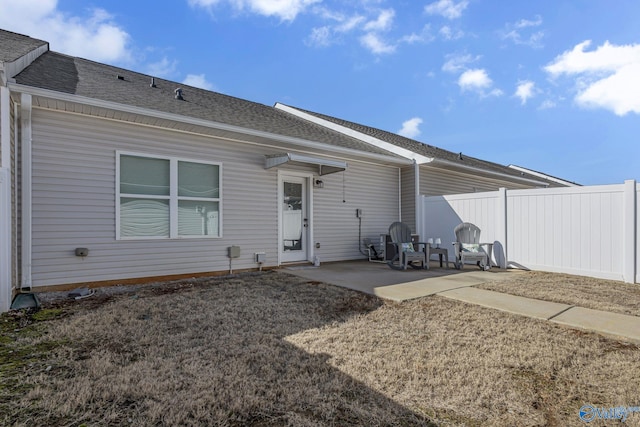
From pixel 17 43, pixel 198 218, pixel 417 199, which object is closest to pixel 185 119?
pixel 198 218

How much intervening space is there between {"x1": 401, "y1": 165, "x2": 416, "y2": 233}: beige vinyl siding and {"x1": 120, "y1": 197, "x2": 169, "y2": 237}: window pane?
22.1 feet

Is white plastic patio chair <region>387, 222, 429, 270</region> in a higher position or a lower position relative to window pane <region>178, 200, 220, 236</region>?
lower

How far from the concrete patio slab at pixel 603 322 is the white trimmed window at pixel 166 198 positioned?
5.78 m

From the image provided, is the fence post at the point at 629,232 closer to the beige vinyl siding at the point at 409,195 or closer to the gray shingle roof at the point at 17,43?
the beige vinyl siding at the point at 409,195

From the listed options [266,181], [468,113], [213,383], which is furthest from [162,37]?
[468,113]

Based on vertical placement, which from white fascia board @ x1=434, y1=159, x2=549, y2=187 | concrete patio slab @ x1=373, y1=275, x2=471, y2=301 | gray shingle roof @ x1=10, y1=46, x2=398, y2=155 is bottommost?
concrete patio slab @ x1=373, y1=275, x2=471, y2=301

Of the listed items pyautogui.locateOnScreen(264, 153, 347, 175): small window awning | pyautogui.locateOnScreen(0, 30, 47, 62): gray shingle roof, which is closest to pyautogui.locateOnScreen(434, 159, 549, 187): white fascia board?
pyautogui.locateOnScreen(264, 153, 347, 175): small window awning

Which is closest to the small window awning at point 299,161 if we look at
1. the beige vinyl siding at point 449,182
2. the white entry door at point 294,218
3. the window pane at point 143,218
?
the white entry door at point 294,218

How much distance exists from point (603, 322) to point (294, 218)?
19.2 ft

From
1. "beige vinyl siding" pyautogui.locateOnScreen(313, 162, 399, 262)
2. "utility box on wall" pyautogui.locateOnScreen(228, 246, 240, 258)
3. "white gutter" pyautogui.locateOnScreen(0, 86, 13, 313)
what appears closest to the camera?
"white gutter" pyautogui.locateOnScreen(0, 86, 13, 313)

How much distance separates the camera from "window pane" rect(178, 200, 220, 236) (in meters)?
6.29

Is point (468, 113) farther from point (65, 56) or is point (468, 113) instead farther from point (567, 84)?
point (65, 56)

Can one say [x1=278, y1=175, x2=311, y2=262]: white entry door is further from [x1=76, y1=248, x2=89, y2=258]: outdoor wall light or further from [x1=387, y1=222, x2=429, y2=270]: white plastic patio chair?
[x1=76, y1=248, x2=89, y2=258]: outdoor wall light

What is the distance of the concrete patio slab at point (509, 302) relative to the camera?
3.95 meters
